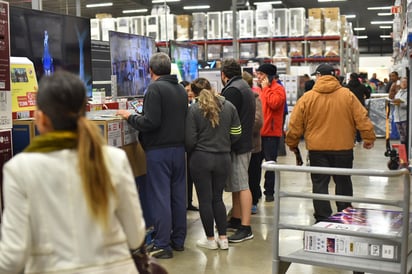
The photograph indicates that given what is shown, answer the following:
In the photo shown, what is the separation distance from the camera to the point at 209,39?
41.9 feet

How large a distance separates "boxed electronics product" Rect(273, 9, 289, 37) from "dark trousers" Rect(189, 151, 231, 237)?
812 cm

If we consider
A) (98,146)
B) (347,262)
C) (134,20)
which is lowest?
(347,262)

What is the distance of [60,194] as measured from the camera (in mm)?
1758

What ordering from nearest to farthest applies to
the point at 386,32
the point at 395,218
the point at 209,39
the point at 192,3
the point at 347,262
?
the point at 347,262 → the point at 395,218 → the point at 209,39 → the point at 192,3 → the point at 386,32

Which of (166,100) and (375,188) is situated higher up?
(166,100)

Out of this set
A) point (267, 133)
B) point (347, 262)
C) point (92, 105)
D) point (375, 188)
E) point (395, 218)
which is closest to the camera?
point (347, 262)

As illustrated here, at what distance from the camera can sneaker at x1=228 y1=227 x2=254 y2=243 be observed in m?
5.17

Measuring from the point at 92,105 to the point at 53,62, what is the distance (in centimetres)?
49

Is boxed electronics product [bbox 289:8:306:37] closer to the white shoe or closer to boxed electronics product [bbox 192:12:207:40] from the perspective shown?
boxed electronics product [bbox 192:12:207:40]

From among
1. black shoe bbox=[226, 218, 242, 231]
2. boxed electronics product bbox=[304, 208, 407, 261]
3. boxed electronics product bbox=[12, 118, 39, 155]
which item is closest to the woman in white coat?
boxed electronics product bbox=[304, 208, 407, 261]

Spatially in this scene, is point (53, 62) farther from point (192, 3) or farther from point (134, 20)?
point (192, 3)

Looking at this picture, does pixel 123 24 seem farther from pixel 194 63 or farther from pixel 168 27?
pixel 194 63

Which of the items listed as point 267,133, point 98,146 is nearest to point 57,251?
point 98,146

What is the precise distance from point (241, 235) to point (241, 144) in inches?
32.2
